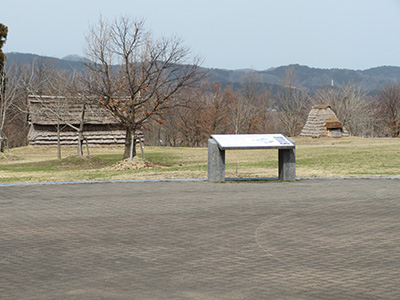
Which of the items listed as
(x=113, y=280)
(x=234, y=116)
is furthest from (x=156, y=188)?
(x=234, y=116)

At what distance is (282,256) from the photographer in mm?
8148

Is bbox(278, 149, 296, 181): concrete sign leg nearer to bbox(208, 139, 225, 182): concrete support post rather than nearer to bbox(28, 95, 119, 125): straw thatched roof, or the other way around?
bbox(208, 139, 225, 182): concrete support post

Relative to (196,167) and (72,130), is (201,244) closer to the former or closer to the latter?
(196,167)

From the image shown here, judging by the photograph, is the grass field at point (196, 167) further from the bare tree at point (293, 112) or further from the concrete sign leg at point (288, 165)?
the bare tree at point (293, 112)

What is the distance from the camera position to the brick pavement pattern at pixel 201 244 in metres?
6.71

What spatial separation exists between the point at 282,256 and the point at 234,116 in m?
59.6

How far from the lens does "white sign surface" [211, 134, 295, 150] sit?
54.9 ft

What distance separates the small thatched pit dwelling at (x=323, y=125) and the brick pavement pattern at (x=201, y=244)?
114ft

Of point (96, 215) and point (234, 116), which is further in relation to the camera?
point (234, 116)

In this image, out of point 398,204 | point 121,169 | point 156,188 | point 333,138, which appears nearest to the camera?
point 398,204

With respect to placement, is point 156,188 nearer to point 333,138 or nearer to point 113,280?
point 113,280

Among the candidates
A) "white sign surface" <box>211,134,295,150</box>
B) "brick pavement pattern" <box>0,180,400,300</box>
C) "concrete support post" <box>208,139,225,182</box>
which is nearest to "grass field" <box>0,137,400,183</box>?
"concrete support post" <box>208,139,225,182</box>

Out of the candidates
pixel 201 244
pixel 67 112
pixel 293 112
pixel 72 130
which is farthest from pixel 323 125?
pixel 201 244

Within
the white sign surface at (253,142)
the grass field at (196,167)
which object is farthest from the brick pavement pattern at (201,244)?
the grass field at (196,167)
